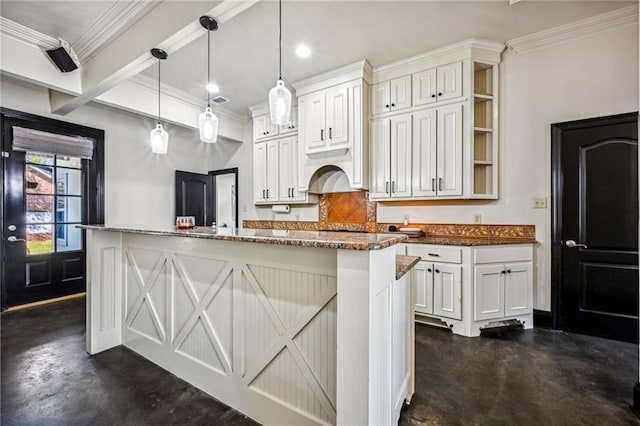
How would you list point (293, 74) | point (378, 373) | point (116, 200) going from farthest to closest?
point (116, 200) < point (293, 74) < point (378, 373)

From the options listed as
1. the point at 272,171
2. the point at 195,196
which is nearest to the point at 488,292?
the point at 272,171

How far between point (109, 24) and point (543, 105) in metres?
4.37

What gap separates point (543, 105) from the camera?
2994 millimetres

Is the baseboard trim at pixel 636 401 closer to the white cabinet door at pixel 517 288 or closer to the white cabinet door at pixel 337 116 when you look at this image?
the white cabinet door at pixel 517 288

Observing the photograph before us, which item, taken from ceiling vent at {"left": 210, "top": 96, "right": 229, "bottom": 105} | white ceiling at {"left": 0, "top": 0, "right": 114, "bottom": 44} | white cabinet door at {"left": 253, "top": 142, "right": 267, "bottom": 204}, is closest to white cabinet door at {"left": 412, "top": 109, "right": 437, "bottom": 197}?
white cabinet door at {"left": 253, "top": 142, "right": 267, "bottom": 204}

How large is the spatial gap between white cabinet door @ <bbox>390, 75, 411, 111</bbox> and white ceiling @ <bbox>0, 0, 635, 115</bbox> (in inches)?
10.1

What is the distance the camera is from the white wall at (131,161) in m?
3.95

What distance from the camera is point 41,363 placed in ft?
7.31

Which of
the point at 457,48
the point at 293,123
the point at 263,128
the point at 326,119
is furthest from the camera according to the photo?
the point at 263,128

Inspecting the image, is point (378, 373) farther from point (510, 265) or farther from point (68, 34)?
point (68, 34)

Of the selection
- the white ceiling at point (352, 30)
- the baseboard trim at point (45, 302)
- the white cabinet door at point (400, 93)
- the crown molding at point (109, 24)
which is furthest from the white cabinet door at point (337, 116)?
the baseboard trim at point (45, 302)

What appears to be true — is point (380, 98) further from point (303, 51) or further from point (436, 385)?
point (436, 385)

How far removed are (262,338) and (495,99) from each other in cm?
337

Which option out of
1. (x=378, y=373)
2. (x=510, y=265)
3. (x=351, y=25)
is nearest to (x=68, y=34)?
(x=351, y=25)
